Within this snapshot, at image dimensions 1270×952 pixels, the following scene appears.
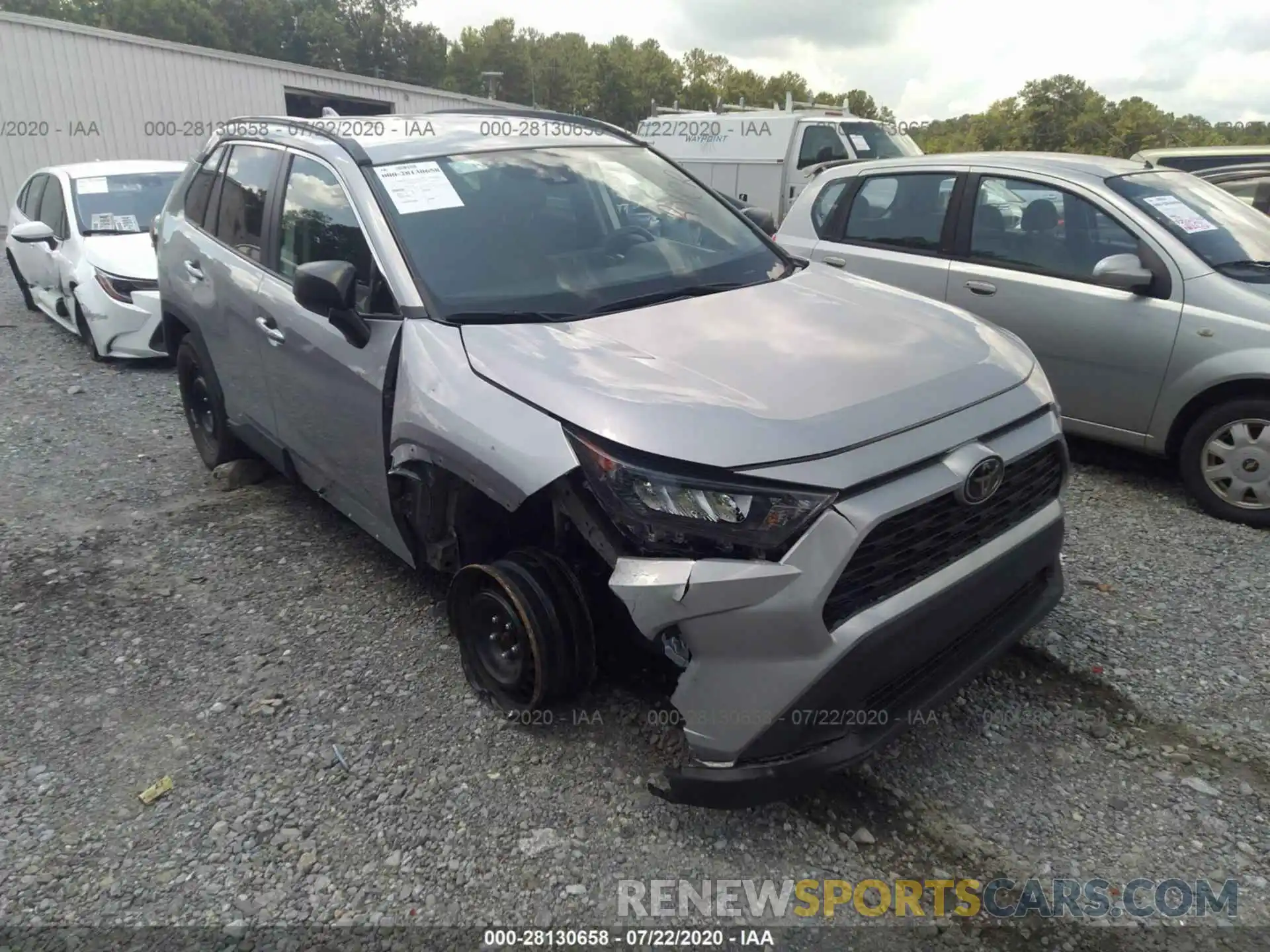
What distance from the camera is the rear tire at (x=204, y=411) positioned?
4.59m

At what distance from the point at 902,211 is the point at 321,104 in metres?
21.5

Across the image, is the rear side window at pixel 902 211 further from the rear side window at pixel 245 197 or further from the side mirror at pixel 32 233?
the side mirror at pixel 32 233

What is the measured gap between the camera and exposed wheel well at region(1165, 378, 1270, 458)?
4.03m

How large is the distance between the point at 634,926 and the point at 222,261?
11.4ft

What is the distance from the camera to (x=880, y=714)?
7.50 feet

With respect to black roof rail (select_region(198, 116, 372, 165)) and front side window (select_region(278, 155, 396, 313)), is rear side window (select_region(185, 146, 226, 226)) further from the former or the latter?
front side window (select_region(278, 155, 396, 313))

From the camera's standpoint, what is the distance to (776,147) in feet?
42.5

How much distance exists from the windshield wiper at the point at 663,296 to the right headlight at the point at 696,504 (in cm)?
81

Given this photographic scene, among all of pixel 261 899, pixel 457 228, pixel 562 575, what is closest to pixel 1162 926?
pixel 562 575

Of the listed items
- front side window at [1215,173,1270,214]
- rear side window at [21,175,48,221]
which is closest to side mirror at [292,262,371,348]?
front side window at [1215,173,1270,214]

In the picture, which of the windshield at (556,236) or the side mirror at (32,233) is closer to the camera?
the windshield at (556,236)

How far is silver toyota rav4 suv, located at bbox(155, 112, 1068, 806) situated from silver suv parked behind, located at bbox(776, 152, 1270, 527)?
5.48ft

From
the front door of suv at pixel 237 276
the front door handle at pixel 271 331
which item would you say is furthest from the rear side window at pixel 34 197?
the front door handle at pixel 271 331

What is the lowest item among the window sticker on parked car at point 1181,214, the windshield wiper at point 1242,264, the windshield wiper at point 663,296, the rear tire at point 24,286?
the rear tire at point 24,286
